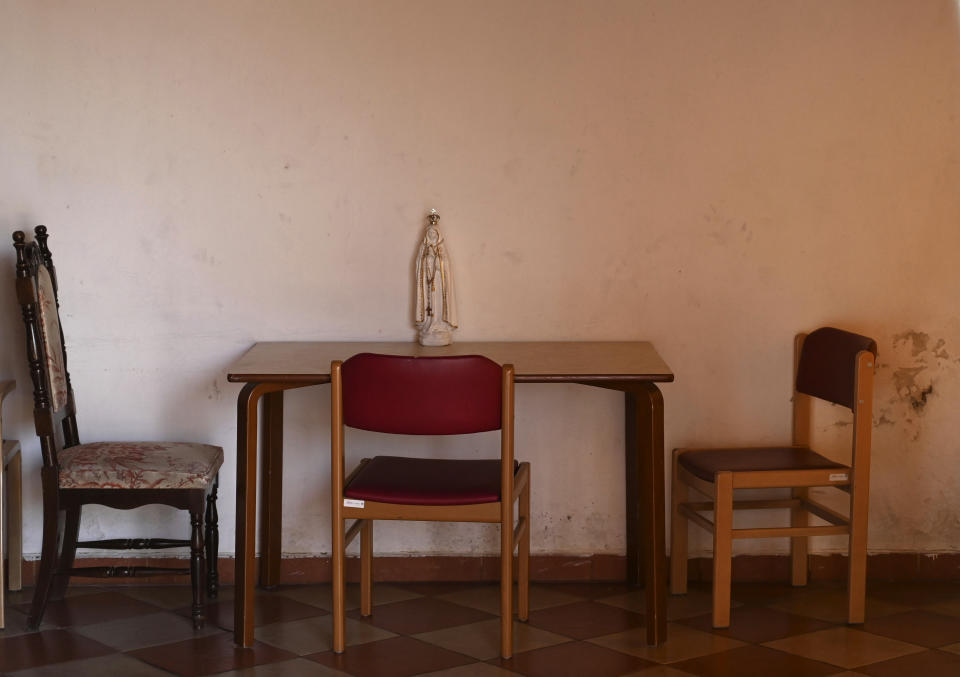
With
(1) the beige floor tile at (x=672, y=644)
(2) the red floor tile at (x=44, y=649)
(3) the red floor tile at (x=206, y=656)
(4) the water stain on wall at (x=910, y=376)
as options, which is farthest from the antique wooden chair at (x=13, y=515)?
(4) the water stain on wall at (x=910, y=376)

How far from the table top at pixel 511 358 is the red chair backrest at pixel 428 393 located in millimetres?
192

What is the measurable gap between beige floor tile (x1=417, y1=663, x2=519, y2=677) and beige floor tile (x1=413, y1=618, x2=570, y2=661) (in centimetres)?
7

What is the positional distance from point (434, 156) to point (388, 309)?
0.57 meters

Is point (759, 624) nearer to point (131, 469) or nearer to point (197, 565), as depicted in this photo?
point (197, 565)

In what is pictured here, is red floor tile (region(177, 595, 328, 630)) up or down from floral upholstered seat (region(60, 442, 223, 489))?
down

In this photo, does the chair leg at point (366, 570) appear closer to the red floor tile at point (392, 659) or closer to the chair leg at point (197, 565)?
the red floor tile at point (392, 659)

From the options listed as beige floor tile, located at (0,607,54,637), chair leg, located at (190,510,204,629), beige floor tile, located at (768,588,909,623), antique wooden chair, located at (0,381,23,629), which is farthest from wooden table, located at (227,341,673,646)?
antique wooden chair, located at (0,381,23,629)

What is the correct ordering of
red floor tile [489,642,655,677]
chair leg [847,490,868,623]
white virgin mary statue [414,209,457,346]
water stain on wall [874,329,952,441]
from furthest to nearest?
water stain on wall [874,329,952,441] < white virgin mary statue [414,209,457,346] < chair leg [847,490,868,623] < red floor tile [489,642,655,677]

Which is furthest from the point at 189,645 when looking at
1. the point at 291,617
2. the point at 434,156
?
the point at 434,156

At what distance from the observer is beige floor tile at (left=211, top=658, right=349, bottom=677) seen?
3.24 m

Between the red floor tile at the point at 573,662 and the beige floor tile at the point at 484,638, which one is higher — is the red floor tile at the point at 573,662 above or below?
below

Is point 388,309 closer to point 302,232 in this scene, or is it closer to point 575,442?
point 302,232

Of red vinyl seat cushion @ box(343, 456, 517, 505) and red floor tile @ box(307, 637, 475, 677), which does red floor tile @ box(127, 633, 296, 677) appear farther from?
red vinyl seat cushion @ box(343, 456, 517, 505)

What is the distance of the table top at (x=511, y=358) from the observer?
3377mm
